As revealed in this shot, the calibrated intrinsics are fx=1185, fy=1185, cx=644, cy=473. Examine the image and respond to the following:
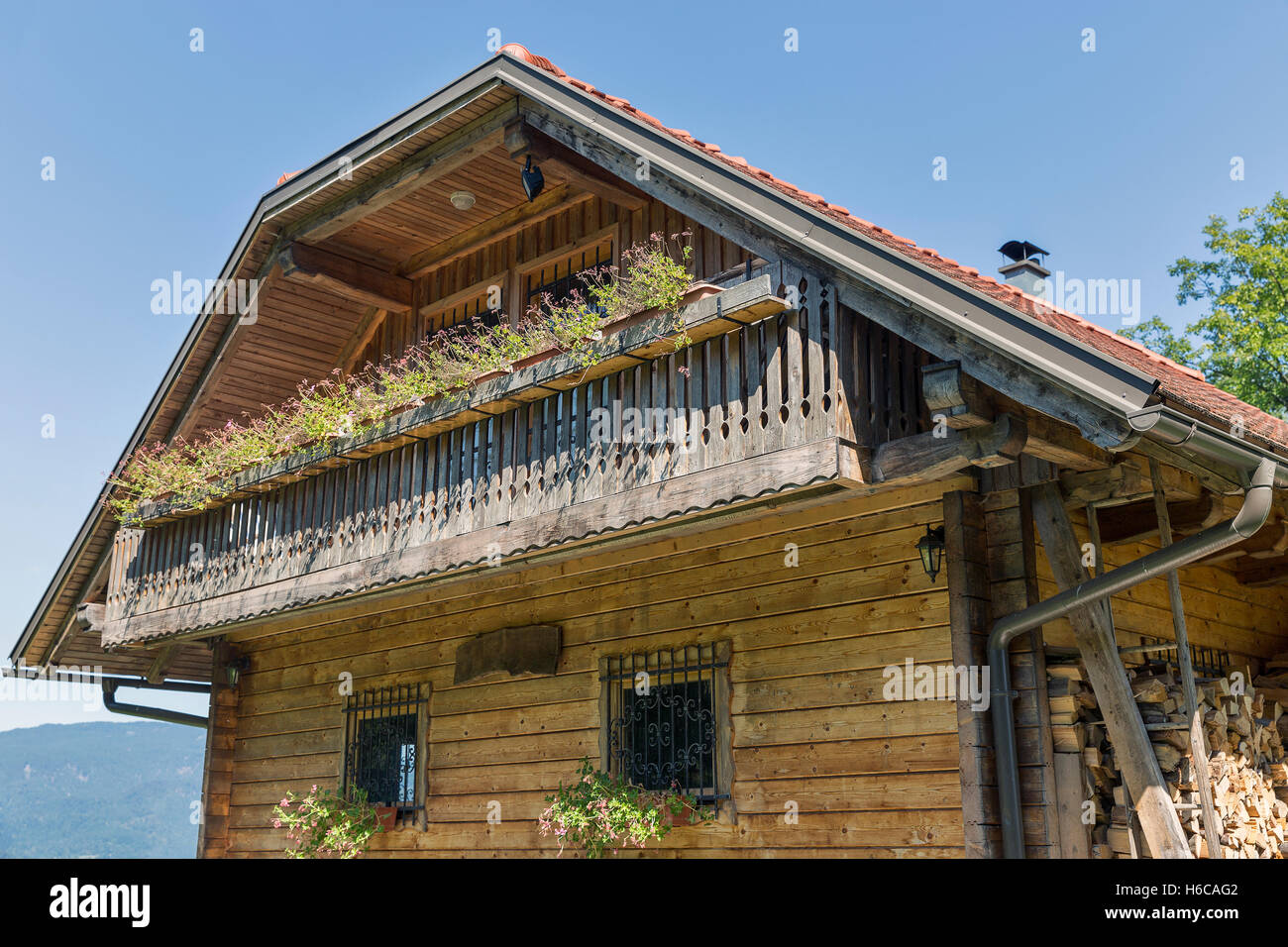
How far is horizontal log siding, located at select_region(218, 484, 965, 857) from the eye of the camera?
23.9 feet

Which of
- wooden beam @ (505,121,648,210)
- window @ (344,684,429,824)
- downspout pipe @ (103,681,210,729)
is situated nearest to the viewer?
wooden beam @ (505,121,648,210)

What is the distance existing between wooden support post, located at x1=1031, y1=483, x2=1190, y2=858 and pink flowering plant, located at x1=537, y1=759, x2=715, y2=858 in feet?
8.94

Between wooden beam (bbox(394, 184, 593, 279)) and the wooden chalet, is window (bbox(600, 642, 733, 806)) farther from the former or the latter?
wooden beam (bbox(394, 184, 593, 279))

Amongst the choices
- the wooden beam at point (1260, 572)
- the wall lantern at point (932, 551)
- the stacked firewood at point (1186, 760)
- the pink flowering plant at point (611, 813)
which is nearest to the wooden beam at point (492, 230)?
the wall lantern at point (932, 551)

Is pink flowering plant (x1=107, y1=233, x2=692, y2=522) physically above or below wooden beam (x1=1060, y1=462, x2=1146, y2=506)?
above

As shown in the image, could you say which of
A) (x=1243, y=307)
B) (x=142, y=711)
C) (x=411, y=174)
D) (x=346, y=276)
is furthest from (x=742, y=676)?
(x=1243, y=307)

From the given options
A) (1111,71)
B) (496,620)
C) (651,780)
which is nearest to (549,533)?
(651,780)

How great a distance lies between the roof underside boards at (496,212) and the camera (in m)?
5.97

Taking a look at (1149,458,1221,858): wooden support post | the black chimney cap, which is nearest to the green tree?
the black chimney cap

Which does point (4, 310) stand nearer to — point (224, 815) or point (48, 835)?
point (224, 815)

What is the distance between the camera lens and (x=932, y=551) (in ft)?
23.6

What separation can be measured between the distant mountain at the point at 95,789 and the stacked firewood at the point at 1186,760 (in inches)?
5320

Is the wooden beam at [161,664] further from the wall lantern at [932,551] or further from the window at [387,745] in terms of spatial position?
the wall lantern at [932,551]
